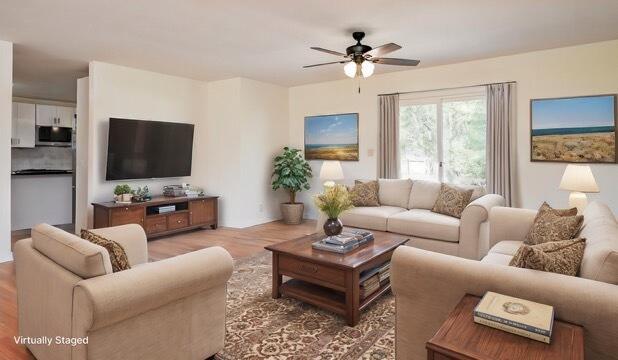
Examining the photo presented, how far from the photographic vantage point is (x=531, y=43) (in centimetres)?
435

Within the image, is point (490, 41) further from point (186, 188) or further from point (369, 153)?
point (186, 188)

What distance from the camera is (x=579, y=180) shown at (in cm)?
354

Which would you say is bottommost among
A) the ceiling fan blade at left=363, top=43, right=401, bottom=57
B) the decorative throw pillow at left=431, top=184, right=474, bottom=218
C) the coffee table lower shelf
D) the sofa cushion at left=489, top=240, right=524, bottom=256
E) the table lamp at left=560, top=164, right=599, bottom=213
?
the coffee table lower shelf

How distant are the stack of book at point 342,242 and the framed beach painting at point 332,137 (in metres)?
3.24

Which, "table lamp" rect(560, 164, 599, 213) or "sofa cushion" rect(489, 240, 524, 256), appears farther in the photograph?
"table lamp" rect(560, 164, 599, 213)

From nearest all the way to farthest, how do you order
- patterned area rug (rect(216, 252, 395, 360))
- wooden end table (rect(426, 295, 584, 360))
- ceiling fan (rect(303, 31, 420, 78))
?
1. wooden end table (rect(426, 295, 584, 360))
2. patterned area rug (rect(216, 252, 395, 360))
3. ceiling fan (rect(303, 31, 420, 78))

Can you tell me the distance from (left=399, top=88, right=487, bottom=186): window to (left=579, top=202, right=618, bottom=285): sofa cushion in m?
3.23

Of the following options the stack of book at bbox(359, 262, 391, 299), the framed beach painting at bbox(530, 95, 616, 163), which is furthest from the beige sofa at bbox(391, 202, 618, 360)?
the framed beach painting at bbox(530, 95, 616, 163)

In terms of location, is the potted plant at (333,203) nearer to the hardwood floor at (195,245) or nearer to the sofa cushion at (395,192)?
the hardwood floor at (195,245)

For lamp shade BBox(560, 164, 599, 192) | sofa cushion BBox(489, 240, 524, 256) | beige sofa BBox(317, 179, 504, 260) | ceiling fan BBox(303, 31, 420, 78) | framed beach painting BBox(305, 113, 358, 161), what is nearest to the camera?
sofa cushion BBox(489, 240, 524, 256)

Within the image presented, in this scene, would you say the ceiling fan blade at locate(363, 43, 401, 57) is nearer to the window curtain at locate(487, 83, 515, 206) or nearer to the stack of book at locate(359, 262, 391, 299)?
the stack of book at locate(359, 262, 391, 299)

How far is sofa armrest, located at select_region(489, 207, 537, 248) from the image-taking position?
329cm

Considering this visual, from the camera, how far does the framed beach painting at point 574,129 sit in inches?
169

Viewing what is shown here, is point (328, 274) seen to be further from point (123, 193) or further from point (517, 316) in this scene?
point (123, 193)
